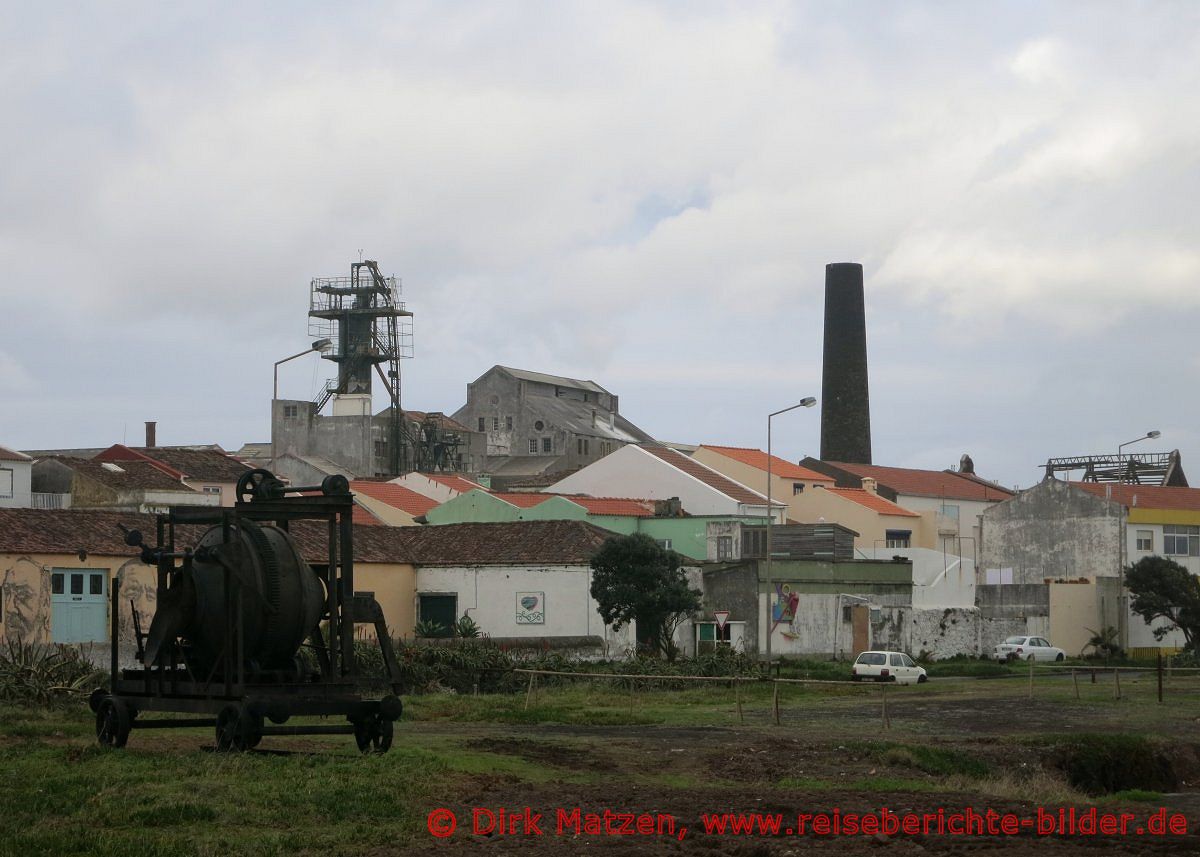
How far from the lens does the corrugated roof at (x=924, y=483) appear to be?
9131 centimetres

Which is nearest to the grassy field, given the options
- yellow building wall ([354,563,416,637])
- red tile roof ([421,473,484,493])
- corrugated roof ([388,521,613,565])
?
corrugated roof ([388,521,613,565])

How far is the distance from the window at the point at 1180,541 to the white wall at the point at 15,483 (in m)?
50.6

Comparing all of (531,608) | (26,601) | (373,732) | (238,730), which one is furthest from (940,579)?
(238,730)

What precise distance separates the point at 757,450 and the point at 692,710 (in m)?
56.5

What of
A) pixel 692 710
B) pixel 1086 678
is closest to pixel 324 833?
pixel 692 710

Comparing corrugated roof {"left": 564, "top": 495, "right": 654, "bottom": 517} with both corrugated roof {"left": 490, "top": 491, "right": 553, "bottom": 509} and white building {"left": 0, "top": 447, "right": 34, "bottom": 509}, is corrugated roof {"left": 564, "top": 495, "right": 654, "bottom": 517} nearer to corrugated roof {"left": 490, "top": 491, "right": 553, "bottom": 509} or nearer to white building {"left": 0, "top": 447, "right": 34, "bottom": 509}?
corrugated roof {"left": 490, "top": 491, "right": 553, "bottom": 509}

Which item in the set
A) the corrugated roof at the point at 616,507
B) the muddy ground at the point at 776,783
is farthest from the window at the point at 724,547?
the muddy ground at the point at 776,783

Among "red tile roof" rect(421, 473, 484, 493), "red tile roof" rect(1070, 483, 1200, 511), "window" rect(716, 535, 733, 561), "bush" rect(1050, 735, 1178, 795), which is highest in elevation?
"red tile roof" rect(421, 473, 484, 493)

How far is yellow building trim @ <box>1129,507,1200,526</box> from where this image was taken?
7475 centimetres

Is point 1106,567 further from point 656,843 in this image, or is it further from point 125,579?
point 656,843

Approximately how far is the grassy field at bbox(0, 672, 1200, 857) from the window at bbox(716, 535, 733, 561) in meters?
25.7

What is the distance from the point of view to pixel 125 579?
1714 inches

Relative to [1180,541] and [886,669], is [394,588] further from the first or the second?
[1180,541]

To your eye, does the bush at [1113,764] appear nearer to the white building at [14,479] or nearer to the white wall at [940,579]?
the white wall at [940,579]
